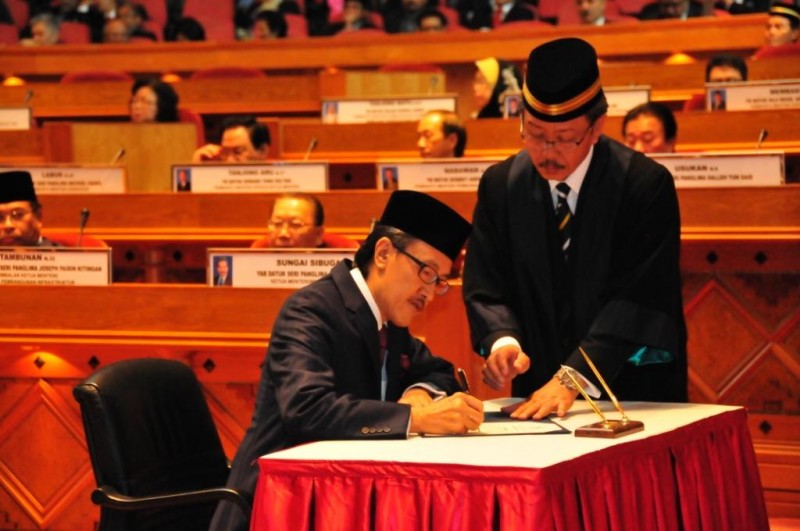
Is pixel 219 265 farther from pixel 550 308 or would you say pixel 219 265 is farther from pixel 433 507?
pixel 433 507

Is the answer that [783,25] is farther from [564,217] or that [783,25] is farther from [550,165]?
[550,165]

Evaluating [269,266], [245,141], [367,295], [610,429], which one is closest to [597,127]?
[367,295]

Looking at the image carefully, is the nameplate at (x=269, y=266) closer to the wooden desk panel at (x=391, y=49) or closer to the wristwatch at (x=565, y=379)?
the wristwatch at (x=565, y=379)

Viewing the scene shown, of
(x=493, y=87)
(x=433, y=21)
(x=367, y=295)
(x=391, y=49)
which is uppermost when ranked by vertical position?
(x=433, y=21)

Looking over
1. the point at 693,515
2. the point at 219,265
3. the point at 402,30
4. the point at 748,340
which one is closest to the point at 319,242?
the point at 219,265

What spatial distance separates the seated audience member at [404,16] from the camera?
11.1 metres

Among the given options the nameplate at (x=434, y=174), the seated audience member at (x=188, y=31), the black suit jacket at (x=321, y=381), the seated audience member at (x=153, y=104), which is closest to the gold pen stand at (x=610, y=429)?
the black suit jacket at (x=321, y=381)

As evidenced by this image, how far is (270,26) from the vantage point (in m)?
11.0

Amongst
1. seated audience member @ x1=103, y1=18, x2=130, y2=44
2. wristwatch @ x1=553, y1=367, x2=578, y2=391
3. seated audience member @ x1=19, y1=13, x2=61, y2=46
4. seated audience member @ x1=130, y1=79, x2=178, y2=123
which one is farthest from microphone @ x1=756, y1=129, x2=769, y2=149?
seated audience member @ x1=19, y1=13, x2=61, y2=46

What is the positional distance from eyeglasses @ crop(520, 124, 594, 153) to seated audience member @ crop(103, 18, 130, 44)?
8690mm

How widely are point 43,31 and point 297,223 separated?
6.64 m

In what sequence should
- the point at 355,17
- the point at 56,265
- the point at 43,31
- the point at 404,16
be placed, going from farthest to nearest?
1. the point at 43,31
2. the point at 355,17
3. the point at 404,16
4. the point at 56,265

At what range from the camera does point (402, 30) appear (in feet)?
36.6

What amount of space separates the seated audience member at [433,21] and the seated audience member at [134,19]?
2511 millimetres
